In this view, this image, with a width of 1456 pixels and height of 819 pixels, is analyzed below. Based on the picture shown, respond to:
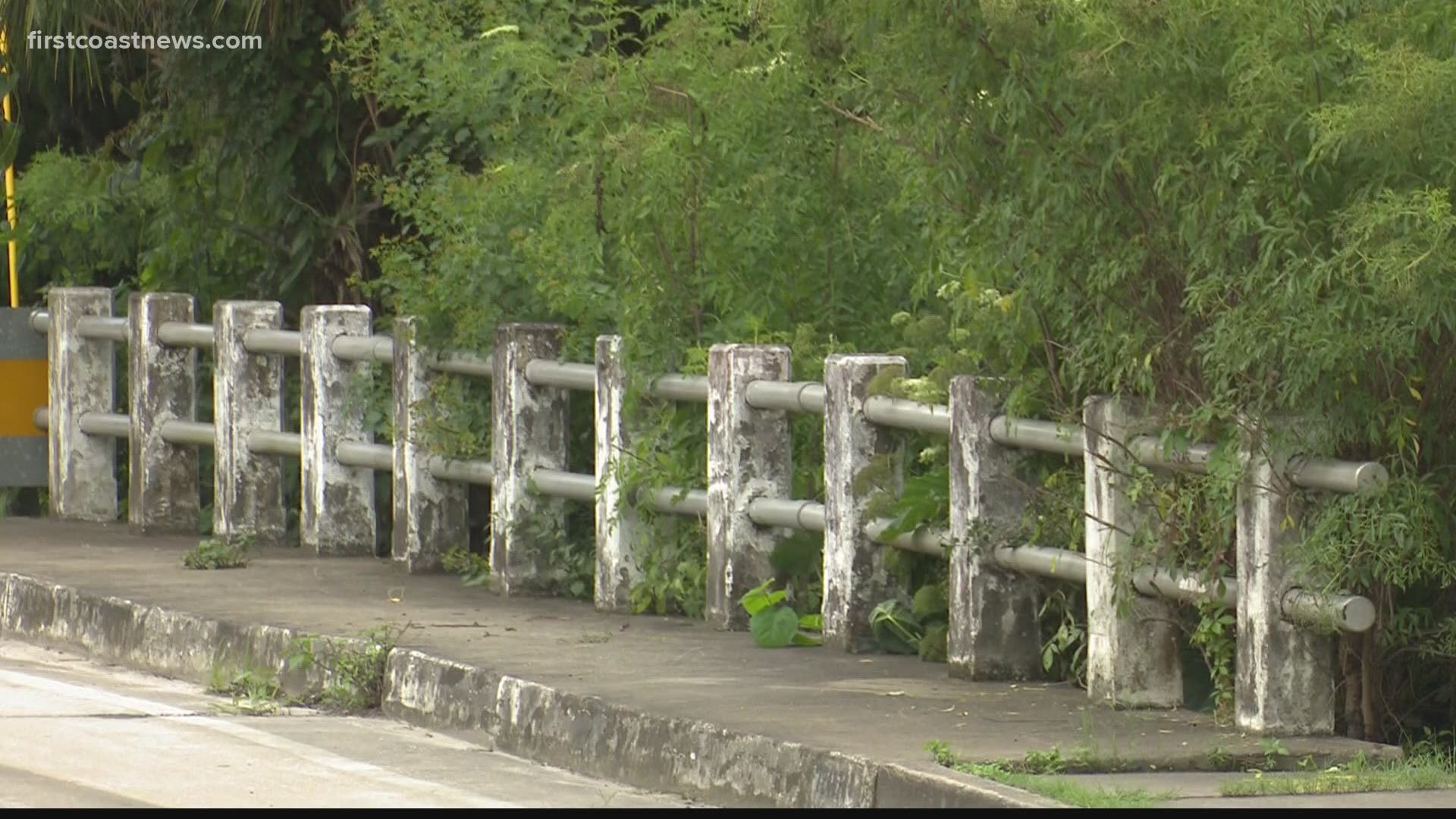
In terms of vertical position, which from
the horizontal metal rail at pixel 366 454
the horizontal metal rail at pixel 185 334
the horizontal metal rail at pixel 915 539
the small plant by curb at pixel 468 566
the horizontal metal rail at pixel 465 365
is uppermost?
the horizontal metal rail at pixel 185 334

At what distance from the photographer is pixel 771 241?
909 centimetres

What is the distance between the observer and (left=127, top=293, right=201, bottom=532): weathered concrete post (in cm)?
1216

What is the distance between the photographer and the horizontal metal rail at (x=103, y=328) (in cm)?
1246

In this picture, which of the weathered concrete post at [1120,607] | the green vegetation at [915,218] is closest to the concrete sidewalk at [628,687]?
the weathered concrete post at [1120,607]

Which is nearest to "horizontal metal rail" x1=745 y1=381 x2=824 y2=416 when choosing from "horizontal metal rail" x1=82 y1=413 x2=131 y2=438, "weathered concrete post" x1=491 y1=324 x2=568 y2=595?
"weathered concrete post" x1=491 y1=324 x2=568 y2=595

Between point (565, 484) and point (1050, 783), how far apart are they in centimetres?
389

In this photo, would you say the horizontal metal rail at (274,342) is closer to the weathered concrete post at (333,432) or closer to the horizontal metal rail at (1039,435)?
the weathered concrete post at (333,432)

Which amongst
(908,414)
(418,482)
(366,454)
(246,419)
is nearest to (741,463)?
(908,414)

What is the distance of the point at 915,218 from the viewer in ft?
30.3

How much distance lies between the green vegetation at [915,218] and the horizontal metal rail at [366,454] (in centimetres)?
43
